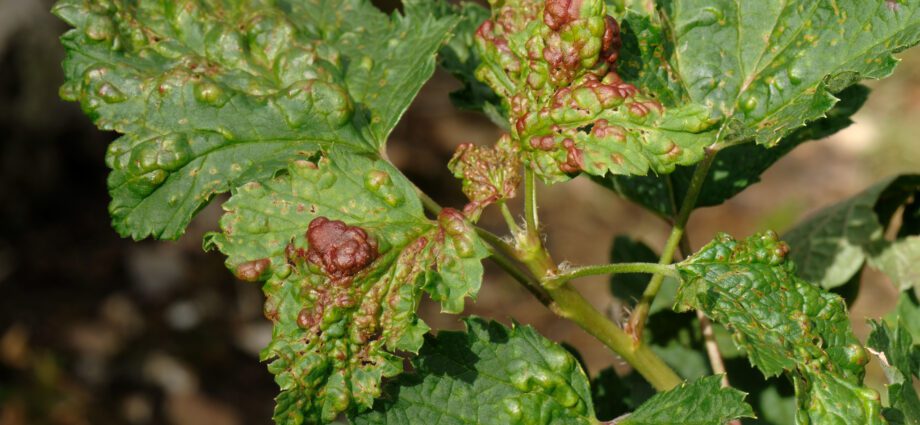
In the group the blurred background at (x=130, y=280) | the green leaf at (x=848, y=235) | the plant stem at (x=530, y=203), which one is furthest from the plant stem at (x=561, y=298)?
the blurred background at (x=130, y=280)

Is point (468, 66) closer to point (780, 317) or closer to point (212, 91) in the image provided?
point (212, 91)

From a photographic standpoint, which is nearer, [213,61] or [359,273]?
[359,273]

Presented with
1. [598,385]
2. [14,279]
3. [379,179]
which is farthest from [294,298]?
[14,279]

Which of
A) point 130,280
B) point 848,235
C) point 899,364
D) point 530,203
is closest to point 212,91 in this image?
point 530,203

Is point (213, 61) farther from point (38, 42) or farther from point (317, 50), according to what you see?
point (38, 42)

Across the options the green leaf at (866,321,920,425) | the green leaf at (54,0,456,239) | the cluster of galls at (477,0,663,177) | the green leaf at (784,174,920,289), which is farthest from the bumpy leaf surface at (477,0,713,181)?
the green leaf at (784,174,920,289)

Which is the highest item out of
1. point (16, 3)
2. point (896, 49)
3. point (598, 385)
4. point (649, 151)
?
point (896, 49)

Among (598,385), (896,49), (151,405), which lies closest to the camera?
(896,49)
